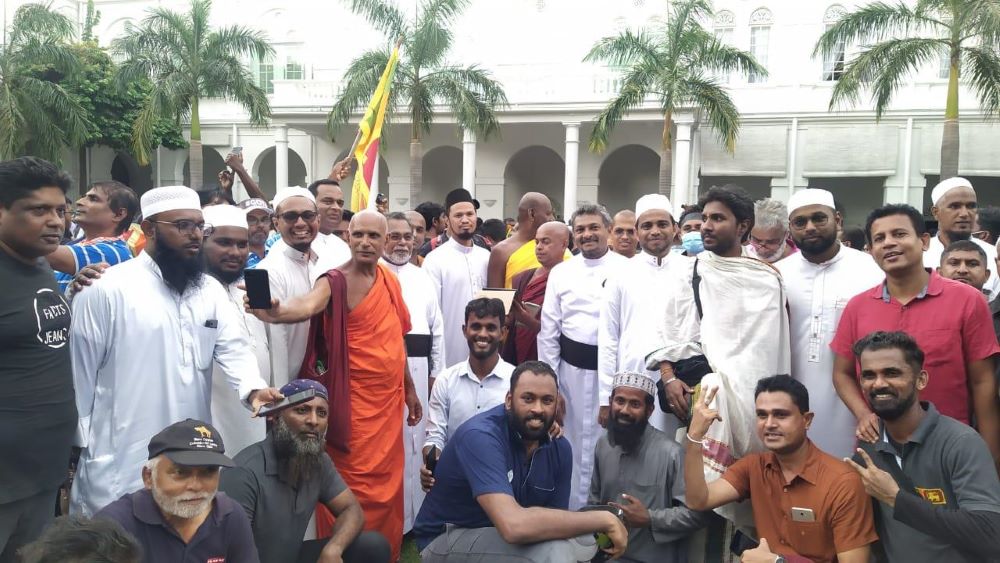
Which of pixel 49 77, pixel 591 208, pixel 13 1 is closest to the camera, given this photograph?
pixel 591 208

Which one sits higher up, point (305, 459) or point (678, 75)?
point (678, 75)

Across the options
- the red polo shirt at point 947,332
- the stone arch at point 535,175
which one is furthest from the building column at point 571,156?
the red polo shirt at point 947,332

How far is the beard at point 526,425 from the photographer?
370 centimetres

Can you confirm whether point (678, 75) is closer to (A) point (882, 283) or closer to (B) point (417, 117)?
(B) point (417, 117)

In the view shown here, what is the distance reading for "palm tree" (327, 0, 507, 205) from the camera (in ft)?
60.3

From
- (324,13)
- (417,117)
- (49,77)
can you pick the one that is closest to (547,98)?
(417,117)

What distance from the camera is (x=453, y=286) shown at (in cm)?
632

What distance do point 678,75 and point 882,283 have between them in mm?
15292

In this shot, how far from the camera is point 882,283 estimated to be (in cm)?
366

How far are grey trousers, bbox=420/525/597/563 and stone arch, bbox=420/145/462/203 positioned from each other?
2379 centimetres

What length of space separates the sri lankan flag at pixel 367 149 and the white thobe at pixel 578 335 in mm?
2720

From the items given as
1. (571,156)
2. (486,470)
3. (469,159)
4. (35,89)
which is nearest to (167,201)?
(486,470)

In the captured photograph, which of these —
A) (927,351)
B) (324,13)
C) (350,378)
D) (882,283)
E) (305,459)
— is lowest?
(305,459)

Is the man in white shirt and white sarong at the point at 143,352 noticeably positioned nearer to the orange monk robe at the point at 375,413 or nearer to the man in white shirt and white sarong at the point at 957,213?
the orange monk robe at the point at 375,413
